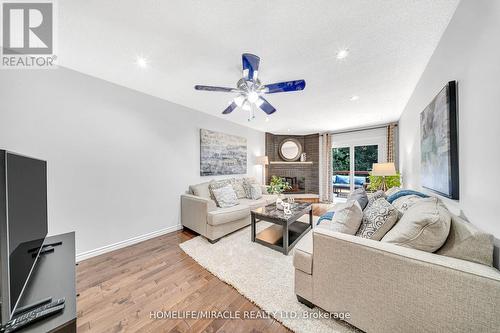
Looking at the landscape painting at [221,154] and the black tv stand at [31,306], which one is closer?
the black tv stand at [31,306]

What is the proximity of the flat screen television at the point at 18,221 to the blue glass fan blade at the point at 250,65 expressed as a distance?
1595 millimetres

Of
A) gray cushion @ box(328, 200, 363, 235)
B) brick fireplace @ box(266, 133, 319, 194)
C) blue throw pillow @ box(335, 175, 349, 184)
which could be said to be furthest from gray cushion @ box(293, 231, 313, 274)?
blue throw pillow @ box(335, 175, 349, 184)

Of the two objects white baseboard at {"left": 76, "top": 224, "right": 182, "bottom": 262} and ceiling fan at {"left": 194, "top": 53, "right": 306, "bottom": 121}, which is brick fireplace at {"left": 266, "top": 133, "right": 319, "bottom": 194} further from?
ceiling fan at {"left": 194, "top": 53, "right": 306, "bottom": 121}

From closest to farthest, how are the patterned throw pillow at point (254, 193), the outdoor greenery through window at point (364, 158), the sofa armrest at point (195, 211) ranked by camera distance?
the sofa armrest at point (195, 211) → the patterned throw pillow at point (254, 193) → the outdoor greenery through window at point (364, 158)

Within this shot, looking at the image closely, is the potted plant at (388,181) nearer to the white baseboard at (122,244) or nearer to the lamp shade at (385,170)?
the lamp shade at (385,170)

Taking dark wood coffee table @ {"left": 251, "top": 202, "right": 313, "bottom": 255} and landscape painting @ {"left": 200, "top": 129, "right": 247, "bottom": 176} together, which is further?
landscape painting @ {"left": 200, "top": 129, "right": 247, "bottom": 176}

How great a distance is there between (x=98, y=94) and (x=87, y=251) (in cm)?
206

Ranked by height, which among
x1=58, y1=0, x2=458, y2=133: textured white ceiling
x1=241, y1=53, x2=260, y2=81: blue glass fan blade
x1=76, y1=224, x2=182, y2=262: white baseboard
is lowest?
x1=76, y1=224, x2=182, y2=262: white baseboard

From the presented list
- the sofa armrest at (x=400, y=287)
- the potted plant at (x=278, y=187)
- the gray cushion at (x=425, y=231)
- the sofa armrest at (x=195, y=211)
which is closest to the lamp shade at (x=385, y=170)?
the potted plant at (x=278, y=187)

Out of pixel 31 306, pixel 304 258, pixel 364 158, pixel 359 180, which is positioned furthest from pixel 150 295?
pixel 364 158

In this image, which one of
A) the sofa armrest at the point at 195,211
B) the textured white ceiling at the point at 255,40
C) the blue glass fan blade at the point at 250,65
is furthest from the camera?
the sofa armrest at the point at 195,211

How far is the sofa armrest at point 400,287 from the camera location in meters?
0.84

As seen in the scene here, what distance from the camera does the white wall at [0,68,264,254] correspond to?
6.02 ft

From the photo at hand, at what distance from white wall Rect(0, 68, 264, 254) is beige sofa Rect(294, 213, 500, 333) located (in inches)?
100
